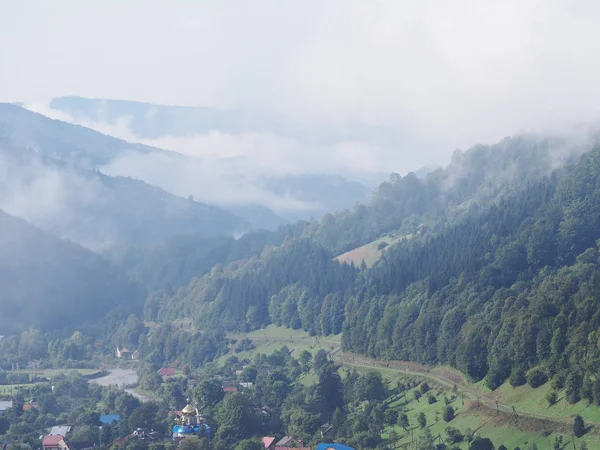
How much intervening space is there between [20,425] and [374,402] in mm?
33310

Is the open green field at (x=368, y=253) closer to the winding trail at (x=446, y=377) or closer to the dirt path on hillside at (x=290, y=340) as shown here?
the dirt path on hillside at (x=290, y=340)

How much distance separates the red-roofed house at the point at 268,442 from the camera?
78.2 meters

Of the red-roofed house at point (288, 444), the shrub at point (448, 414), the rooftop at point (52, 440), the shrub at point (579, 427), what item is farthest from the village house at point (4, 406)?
the shrub at point (579, 427)

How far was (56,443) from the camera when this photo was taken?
8500 centimetres

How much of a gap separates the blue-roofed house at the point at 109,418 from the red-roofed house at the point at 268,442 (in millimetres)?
18316

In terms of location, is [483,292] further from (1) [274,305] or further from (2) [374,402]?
(1) [274,305]

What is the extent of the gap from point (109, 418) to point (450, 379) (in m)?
33.0

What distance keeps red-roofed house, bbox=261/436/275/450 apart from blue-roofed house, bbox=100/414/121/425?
1832 centimetres

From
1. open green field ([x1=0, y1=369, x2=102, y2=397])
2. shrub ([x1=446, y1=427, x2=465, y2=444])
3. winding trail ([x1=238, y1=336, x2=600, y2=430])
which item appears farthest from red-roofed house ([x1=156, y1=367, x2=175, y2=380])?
shrub ([x1=446, y1=427, x2=465, y2=444])

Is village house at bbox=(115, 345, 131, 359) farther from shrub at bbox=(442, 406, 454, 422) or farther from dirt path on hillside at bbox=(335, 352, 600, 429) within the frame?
shrub at bbox=(442, 406, 454, 422)

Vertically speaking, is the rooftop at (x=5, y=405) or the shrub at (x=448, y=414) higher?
the shrub at (x=448, y=414)

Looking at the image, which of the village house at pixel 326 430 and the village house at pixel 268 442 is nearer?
the village house at pixel 268 442

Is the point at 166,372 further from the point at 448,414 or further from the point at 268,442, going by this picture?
the point at 448,414

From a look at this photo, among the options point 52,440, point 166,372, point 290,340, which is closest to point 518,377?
point 52,440
